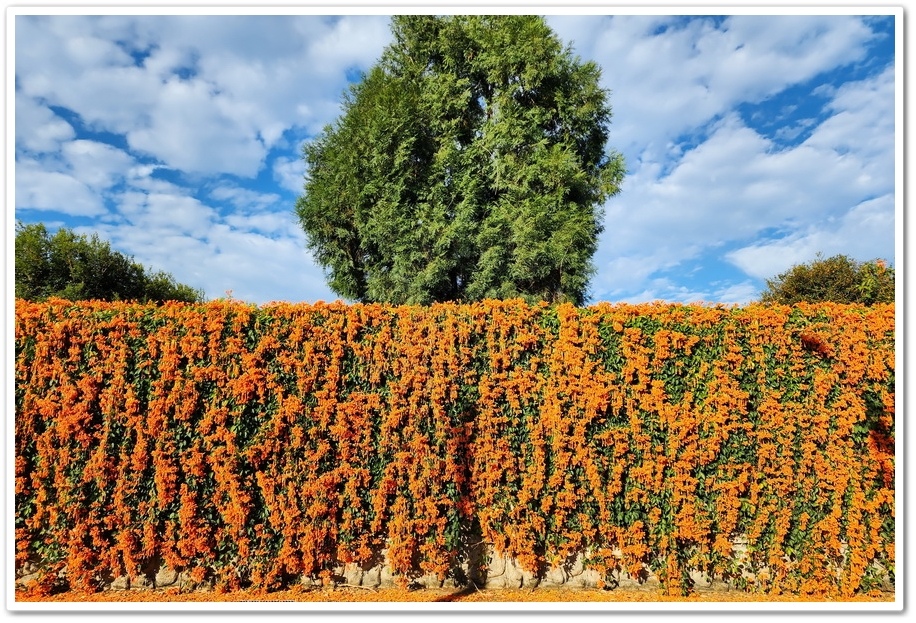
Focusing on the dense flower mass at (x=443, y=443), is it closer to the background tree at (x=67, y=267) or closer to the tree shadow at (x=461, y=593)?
the tree shadow at (x=461, y=593)

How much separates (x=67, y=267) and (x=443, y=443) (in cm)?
1551

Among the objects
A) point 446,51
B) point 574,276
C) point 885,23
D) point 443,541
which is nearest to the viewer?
point 885,23

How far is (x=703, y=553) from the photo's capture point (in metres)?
4.74

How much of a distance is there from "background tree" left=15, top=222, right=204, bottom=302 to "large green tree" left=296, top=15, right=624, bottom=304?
703 cm

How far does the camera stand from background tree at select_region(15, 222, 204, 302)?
42.9 ft

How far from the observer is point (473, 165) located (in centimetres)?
1421

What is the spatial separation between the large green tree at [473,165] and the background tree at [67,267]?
703 centimetres

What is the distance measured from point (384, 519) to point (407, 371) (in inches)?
65.1

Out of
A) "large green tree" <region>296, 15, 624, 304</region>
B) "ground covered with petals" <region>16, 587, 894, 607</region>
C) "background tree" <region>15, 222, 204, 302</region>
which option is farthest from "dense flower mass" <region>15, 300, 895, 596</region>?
"background tree" <region>15, 222, 204, 302</region>

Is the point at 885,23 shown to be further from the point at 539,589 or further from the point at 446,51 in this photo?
the point at 446,51

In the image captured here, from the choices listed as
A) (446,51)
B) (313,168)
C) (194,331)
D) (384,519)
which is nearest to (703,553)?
(384,519)

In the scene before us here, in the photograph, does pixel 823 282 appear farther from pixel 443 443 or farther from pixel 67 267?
pixel 67 267

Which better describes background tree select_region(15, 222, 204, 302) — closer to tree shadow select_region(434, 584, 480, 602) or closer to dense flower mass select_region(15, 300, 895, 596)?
dense flower mass select_region(15, 300, 895, 596)

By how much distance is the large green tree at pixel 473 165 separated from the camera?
44.5 ft
